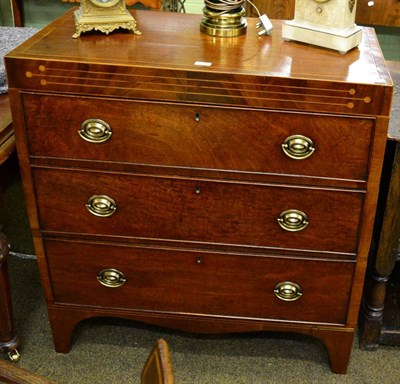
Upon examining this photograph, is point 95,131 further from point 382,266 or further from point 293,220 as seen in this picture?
point 382,266

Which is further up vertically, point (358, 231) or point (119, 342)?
point (358, 231)

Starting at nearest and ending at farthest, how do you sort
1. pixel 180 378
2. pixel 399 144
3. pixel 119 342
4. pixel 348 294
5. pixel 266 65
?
pixel 266 65, pixel 399 144, pixel 348 294, pixel 180 378, pixel 119 342

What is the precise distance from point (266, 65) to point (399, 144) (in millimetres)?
384

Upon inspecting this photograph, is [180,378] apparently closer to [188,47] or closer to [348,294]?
[348,294]

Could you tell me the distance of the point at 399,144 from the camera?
1484 millimetres

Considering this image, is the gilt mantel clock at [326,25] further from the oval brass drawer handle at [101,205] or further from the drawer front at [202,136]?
the oval brass drawer handle at [101,205]

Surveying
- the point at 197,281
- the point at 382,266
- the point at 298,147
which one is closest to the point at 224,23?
the point at 298,147

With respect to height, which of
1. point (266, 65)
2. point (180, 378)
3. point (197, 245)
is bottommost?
point (180, 378)

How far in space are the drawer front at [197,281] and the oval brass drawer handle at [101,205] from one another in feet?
0.34

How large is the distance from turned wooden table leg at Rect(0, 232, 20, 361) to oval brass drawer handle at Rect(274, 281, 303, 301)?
71cm

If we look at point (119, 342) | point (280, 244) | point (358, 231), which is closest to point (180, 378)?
point (119, 342)

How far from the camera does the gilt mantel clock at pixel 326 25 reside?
1.43 m

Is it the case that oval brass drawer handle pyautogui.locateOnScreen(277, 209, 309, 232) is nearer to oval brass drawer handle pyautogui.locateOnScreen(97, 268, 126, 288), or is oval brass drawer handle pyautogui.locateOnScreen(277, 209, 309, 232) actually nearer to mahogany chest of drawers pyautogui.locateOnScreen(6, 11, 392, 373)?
mahogany chest of drawers pyautogui.locateOnScreen(6, 11, 392, 373)

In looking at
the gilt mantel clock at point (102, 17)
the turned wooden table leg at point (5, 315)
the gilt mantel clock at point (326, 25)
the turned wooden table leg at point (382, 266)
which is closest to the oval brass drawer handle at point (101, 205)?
the turned wooden table leg at point (5, 315)
